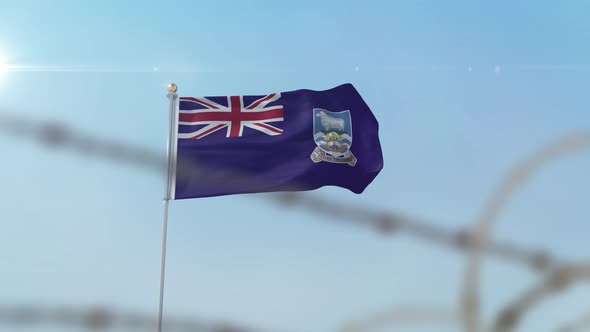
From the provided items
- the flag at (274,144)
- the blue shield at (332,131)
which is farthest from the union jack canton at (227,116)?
the blue shield at (332,131)

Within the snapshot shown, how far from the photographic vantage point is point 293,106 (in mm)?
17281

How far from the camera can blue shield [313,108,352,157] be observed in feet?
55.4

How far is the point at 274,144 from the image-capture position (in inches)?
652

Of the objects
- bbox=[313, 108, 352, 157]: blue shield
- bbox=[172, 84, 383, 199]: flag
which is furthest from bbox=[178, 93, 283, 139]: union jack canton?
bbox=[313, 108, 352, 157]: blue shield

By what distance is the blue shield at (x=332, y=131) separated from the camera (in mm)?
16891

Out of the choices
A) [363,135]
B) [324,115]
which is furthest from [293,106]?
[363,135]

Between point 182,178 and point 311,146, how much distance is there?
3.26 m

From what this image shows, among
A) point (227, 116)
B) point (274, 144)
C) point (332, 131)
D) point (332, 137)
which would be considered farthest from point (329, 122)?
point (227, 116)

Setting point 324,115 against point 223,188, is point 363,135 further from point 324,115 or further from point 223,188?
point 223,188

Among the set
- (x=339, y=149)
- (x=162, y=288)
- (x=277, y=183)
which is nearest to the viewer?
(x=162, y=288)

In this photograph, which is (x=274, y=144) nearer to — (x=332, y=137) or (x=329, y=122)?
(x=332, y=137)

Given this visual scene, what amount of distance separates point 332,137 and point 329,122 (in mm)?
455

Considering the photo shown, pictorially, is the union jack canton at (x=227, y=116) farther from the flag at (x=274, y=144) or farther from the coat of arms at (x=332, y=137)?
the coat of arms at (x=332, y=137)

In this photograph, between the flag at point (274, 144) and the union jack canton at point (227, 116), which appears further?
the union jack canton at point (227, 116)
